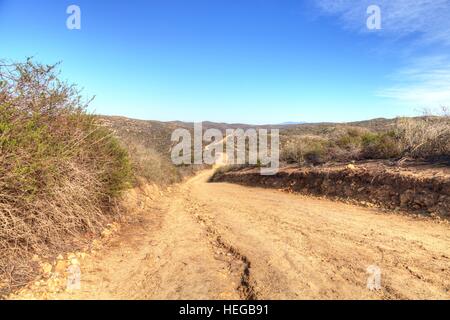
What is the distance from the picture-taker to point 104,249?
20.3ft

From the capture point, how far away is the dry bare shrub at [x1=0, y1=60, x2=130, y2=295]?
15.5 feet

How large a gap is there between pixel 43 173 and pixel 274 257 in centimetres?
364

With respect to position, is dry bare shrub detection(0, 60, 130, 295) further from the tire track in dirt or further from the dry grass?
the dry grass

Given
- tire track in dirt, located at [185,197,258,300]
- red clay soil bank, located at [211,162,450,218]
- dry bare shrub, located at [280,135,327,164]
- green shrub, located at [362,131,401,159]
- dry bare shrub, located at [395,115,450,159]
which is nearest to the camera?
tire track in dirt, located at [185,197,258,300]

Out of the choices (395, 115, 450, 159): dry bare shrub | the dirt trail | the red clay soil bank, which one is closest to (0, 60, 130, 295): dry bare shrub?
the dirt trail

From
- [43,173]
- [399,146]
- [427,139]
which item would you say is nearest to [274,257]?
[43,173]

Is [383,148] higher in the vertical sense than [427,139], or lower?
lower

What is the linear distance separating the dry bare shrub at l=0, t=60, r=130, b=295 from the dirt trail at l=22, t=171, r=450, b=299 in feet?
2.43

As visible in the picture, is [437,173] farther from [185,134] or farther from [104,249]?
[185,134]

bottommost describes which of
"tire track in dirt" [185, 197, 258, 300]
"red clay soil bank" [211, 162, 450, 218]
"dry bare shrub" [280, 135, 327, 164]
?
"tire track in dirt" [185, 197, 258, 300]

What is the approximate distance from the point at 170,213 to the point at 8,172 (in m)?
5.18

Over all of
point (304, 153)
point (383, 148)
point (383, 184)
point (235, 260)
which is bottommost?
point (235, 260)

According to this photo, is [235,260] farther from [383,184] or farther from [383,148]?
[383,148]

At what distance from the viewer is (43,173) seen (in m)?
5.38
